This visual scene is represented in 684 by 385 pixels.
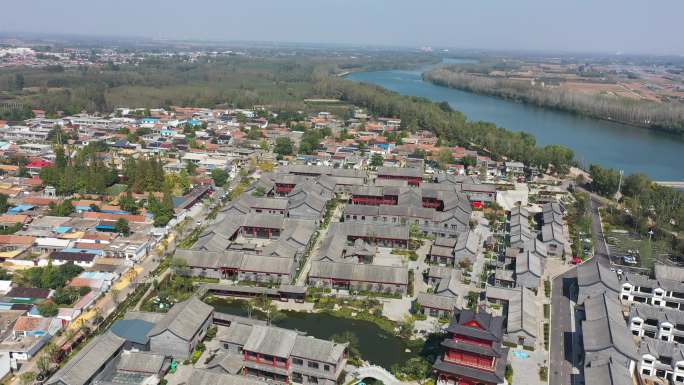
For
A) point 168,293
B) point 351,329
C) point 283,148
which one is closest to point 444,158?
point 283,148

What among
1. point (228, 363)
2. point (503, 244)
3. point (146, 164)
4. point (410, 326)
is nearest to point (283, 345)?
point (228, 363)

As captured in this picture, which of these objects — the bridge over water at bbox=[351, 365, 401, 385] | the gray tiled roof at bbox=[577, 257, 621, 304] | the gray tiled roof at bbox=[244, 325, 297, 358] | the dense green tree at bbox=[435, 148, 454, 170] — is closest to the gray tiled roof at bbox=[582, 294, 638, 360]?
the gray tiled roof at bbox=[577, 257, 621, 304]

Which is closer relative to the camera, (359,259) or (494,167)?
(359,259)

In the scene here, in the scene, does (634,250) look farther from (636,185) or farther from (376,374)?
(376,374)

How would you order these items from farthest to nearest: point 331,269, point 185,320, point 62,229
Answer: point 62,229 → point 331,269 → point 185,320

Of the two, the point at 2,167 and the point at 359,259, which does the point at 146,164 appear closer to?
the point at 2,167

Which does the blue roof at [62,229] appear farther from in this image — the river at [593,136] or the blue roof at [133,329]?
the river at [593,136]

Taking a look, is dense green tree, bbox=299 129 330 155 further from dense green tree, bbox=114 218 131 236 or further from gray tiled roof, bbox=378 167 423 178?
dense green tree, bbox=114 218 131 236
